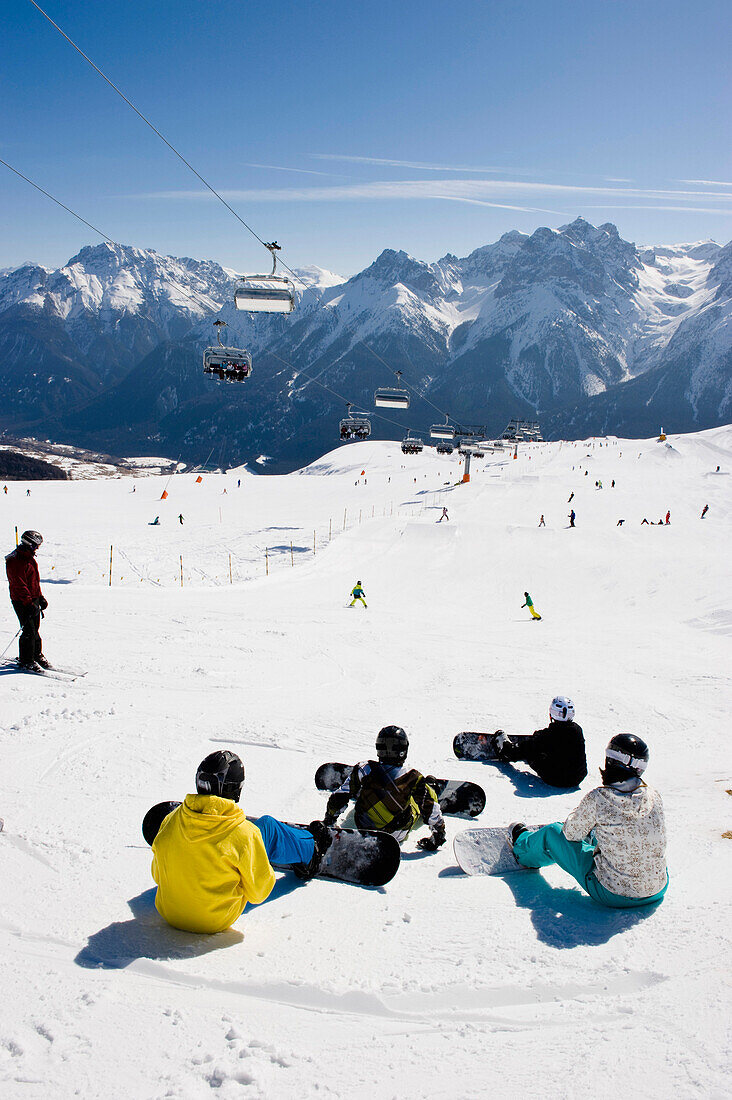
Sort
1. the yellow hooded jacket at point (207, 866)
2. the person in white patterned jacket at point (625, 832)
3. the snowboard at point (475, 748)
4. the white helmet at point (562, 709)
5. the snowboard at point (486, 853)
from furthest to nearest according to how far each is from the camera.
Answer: the snowboard at point (475, 748) → the white helmet at point (562, 709) → the snowboard at point (486, 853) → the person in white patterned jacket at point (625, 832) → the yellow hooded jacket at point (207, 866)

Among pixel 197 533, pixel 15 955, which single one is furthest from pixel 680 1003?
pixel 197 533

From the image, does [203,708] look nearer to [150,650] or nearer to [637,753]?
[150,650]

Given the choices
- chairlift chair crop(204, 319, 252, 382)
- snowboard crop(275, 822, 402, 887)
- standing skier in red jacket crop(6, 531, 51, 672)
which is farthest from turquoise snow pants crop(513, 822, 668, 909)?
chairlift chair crop(204, 319, 252, 382)

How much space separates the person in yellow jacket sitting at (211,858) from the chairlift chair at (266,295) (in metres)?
14.5

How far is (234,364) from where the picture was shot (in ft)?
81.0

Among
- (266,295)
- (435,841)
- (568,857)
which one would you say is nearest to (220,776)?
(435,841)

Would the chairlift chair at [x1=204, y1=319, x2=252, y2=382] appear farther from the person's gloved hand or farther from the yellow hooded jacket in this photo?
the yellow hooded jacket

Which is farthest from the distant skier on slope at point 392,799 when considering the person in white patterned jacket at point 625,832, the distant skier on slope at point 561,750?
the distant skier on slope at point 561,750

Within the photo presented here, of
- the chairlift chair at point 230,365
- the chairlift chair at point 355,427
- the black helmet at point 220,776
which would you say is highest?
the chairlift chair at point 230,365

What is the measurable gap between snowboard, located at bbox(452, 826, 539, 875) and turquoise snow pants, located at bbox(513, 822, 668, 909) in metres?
0.08

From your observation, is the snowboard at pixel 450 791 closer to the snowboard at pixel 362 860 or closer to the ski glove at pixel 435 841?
the ski glove at pixel 435 841

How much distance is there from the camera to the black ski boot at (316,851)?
3.92 metres

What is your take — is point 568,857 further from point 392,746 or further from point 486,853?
point 392,746

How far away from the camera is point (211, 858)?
3.24m
